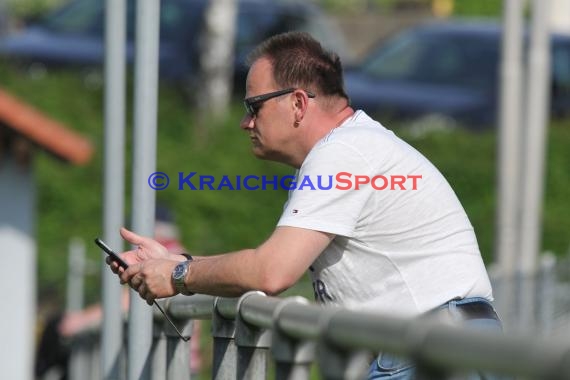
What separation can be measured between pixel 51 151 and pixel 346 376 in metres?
8.45

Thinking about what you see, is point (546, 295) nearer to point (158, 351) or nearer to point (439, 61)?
point (439, 61)

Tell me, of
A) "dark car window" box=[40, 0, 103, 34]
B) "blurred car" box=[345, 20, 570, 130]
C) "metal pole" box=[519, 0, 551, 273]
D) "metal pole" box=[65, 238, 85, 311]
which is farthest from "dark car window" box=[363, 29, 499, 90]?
"metal pole" box=[65, 238, 85, 311]

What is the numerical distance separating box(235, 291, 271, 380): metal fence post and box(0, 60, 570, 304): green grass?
10354 mm

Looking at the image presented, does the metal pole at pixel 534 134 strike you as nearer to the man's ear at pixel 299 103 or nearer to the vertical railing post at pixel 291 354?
the man's ear at pixel 299 103

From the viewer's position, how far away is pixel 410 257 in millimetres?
→ 3709

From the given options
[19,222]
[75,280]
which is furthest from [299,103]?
[75,280]

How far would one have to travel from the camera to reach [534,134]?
12.4m

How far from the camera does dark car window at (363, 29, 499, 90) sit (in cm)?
1595

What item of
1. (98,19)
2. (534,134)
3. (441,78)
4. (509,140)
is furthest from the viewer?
(98,19)

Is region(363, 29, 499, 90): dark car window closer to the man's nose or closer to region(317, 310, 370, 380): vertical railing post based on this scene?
the man's nose

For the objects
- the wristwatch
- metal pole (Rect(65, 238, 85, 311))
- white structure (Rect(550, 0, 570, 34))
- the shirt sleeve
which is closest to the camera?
the shirt sleeve

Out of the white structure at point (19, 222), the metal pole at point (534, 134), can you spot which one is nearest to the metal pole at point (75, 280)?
the white structure at point (19, 222)

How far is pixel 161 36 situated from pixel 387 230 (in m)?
12.9

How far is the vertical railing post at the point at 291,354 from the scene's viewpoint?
2.89 meters
